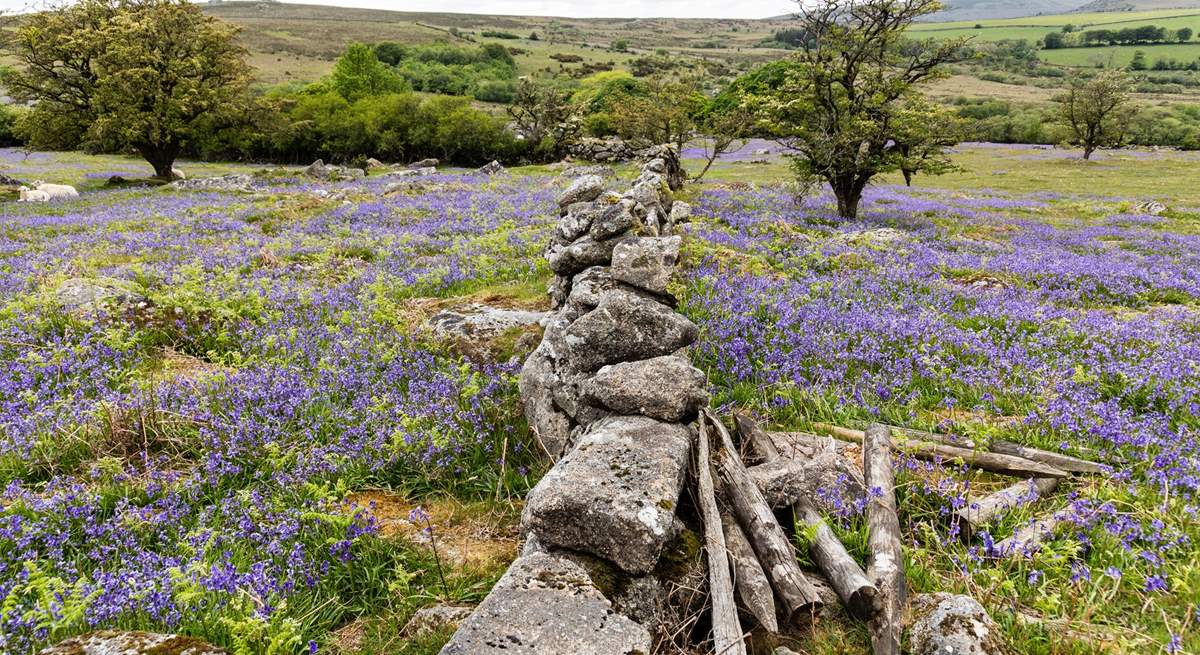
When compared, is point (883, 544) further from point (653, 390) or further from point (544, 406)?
point (544, 406)

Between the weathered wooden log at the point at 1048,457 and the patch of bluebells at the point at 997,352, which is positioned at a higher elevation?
the patch of bluebells at the point at 997,352

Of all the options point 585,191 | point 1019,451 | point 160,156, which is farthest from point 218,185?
point 1019,451

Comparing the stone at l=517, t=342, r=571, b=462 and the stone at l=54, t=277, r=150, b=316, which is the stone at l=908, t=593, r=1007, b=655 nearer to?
the stone at l=517, t=342, r=571, b=462

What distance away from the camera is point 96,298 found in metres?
8.33

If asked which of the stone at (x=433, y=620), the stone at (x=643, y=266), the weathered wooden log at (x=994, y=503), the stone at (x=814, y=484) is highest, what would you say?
the stone at (x=643, y=266)

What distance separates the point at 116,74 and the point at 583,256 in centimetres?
3315

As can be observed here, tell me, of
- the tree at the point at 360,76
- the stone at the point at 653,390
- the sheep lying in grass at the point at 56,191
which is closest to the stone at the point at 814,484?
the stone at the point at 653,390

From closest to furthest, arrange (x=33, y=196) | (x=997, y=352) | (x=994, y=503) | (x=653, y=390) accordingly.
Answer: (x=994, y=503) < (x=653, y=390) < (x=997, y=352) < (x=33, y=196)

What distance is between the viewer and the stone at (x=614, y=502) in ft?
11.0

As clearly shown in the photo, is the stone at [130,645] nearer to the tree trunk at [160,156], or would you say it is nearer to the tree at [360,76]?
the tree trunk at [160,156]

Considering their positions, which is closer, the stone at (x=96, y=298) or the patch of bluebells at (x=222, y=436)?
the patch of bluebells at (x=222, y=436)

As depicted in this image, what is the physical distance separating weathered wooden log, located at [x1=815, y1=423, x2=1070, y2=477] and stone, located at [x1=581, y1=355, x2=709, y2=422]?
2098mm

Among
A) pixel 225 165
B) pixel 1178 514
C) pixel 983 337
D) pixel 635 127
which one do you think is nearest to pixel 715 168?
pixel 635 127

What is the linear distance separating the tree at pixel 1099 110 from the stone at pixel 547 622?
7497 cm
